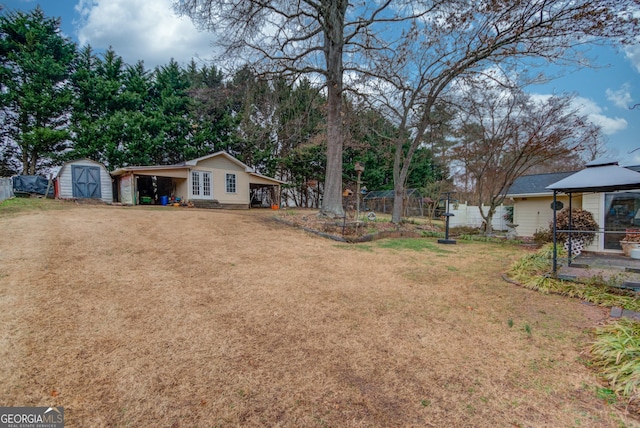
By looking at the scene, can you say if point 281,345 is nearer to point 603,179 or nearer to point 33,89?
point 603,179

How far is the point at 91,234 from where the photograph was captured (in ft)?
21.3

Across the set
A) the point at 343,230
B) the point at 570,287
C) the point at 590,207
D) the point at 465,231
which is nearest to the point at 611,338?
the point at 570,287

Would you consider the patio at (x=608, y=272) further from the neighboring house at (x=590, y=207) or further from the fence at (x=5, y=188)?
the fence at (x=5, y=188)

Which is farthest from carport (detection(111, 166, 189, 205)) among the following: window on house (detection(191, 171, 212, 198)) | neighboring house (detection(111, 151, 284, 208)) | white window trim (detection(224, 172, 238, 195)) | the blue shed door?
white window trim (detection(224, 172, 238, 195))

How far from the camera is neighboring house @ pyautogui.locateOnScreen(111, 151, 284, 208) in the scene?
1691 centimetres

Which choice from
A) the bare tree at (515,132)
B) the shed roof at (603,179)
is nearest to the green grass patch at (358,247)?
the shed roof at (603,179)

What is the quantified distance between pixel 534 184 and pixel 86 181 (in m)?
23.5

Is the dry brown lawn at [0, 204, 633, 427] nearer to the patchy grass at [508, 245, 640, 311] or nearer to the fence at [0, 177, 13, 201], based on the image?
the patchy grass at [508, 245, 640, 311]

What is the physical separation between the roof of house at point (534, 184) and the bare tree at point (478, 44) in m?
4.71

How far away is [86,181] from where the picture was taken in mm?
16156

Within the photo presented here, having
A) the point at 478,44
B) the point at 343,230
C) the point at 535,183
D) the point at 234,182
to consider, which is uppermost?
the point at 478,44

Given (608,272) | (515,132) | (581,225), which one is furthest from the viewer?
(515,132)

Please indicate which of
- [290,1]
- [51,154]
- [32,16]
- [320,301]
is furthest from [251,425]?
[32,16]

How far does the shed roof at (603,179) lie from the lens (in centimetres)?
459
